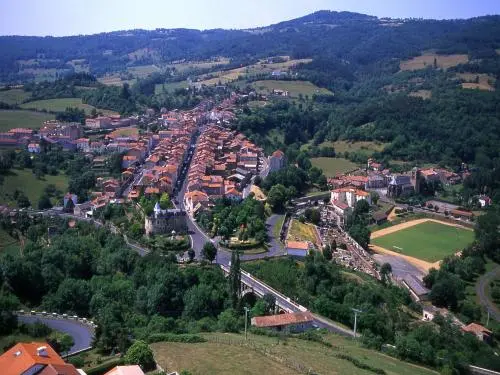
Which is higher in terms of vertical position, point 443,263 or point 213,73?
point 213,73

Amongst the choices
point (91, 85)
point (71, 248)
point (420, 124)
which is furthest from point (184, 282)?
point (91, 85)

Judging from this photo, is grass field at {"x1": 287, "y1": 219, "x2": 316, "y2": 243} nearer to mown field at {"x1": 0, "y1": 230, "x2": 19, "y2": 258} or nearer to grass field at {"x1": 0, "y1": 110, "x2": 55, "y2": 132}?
mown field at {"x1": 0, "y1": 230, "x2": 19, "y2": 258}

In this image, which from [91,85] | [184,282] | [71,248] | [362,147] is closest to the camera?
[184,282]

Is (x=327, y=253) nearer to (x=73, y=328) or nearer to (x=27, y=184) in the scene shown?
(x=73, y=328)

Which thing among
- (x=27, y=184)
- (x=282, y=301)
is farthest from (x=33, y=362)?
(x=27, y=184)

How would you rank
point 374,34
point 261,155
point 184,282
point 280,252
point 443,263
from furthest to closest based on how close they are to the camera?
point 374,34
point 261,155
point 443,263
point 280,252
point 184,282

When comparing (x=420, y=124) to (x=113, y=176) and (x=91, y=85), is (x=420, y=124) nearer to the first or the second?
(x=113, y=176)

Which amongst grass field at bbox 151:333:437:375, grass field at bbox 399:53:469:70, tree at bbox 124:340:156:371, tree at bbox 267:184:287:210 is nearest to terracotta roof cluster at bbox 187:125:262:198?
tree at bbox 267:184:287:210
